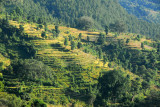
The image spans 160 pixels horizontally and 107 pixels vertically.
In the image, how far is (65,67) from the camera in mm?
86625

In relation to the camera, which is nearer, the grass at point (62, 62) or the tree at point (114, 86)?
the tree at point (114, 86)

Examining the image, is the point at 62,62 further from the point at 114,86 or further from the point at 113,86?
the point at 114,86

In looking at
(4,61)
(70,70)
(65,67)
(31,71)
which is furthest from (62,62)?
(4,61)

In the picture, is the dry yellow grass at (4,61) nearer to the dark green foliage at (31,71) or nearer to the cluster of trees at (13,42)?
A: the cluster of trees at (13,42)

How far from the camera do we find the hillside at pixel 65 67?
69812mm

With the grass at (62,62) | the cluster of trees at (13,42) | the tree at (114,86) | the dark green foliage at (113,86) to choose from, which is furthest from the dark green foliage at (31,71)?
the tree at (114,86)

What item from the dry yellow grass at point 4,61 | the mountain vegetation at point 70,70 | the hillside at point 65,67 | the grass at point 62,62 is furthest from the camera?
the dry yellow grass at point 4,61

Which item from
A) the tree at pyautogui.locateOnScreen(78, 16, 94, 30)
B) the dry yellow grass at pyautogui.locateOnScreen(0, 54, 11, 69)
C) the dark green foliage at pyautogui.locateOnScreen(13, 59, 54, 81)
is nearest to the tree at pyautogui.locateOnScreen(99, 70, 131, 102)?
the dark green foliage at pyautogui.locateOnScreen(13, 59, 54, 81)

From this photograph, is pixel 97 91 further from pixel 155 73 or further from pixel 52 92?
pixel 155 73

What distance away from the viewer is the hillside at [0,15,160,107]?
229 feet

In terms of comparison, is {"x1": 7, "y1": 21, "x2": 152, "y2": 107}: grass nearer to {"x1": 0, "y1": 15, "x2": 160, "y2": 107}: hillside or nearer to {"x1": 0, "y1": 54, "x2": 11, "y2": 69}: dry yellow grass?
{"x1": 0, "y1": 15, "x2": 160, "y2": 107}: hillside

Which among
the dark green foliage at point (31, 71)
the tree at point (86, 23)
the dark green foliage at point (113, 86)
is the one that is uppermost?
the tree at point (86, 23)

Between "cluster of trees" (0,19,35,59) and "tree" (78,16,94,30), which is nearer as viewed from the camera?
"cluster of trees" (0,19,35,59)

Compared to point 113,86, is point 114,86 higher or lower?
lower
